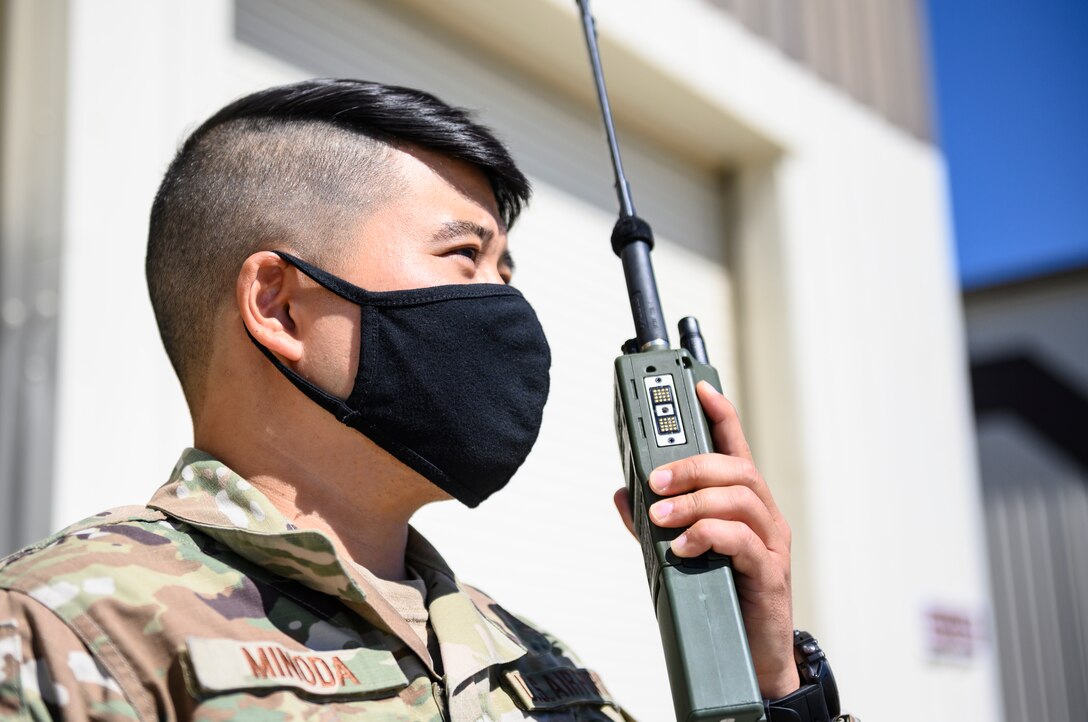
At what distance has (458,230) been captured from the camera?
1886 mm

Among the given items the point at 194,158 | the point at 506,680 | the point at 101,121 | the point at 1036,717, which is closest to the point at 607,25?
the point at 101,121

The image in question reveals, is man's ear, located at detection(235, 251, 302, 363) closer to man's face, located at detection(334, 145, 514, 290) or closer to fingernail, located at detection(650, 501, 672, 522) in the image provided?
man's face, located at detection(334, 145, 514, 290)

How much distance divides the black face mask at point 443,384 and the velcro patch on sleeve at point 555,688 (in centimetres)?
26

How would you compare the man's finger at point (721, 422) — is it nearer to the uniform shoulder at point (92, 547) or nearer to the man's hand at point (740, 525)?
the man's hand at point (740, 525)

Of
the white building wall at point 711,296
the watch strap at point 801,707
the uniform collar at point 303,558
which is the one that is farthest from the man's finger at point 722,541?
the white building wall at point 711,296

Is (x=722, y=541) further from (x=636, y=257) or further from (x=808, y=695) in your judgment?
(x=636, y=257)

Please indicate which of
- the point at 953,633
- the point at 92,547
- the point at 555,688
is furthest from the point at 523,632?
the point at 953,633

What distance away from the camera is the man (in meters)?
1.44

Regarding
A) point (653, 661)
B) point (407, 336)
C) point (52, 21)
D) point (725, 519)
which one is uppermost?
point (52, 21)

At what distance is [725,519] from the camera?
154 centimetres

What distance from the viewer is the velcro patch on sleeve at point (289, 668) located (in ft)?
4.54

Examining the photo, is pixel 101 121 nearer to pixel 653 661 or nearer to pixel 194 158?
pixel 194 158

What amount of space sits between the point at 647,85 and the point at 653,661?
2.08m

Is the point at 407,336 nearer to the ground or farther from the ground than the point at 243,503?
farther from the ground
